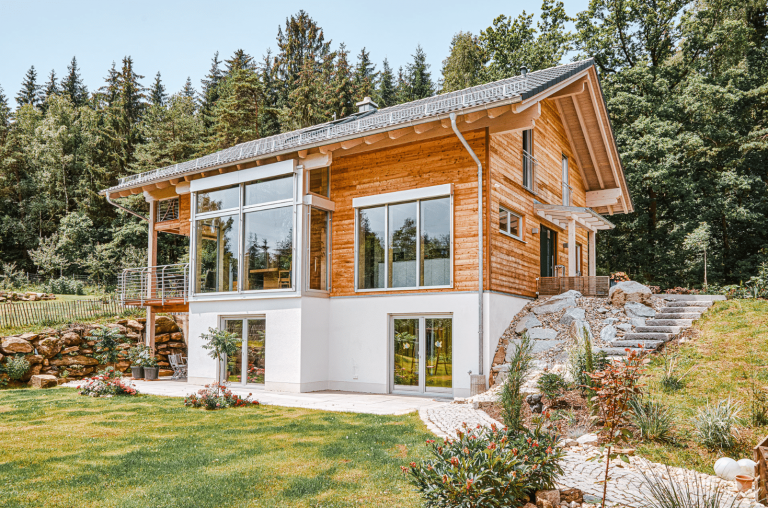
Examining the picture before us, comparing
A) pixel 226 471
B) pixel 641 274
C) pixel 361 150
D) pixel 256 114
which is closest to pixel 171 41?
pixel 361 150

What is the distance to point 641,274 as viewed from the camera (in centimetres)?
2359

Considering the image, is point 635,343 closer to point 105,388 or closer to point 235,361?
point 235,361

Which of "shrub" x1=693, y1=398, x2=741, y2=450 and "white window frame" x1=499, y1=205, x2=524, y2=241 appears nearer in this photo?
"shrub" x1=693, y1=398, x2=741, y2=450

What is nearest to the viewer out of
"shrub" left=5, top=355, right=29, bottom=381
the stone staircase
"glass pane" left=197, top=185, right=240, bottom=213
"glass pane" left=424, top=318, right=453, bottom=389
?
the stone staircase

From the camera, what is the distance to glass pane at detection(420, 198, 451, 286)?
10.9 metres

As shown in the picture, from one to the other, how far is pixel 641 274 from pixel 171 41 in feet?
67.6

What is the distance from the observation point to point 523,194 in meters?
12.7

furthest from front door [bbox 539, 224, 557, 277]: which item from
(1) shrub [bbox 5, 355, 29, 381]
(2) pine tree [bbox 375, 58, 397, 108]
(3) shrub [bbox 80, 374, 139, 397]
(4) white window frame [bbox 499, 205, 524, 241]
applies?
(2) pine tree [bbox 375, 58, 397, 108]

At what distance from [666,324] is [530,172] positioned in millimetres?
4823

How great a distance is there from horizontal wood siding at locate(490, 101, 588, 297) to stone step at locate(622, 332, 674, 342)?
2509 mm

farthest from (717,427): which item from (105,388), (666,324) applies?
(105,388)

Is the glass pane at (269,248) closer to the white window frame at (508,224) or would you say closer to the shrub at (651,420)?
the white window frame at (508,224)

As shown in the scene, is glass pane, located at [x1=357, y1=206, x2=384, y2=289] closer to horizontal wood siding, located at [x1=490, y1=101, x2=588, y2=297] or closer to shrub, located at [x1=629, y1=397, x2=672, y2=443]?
horizontal wood siding, located at [x1=490, y1=101, x2=588, y2=297]

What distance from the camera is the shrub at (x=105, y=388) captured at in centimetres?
1075
